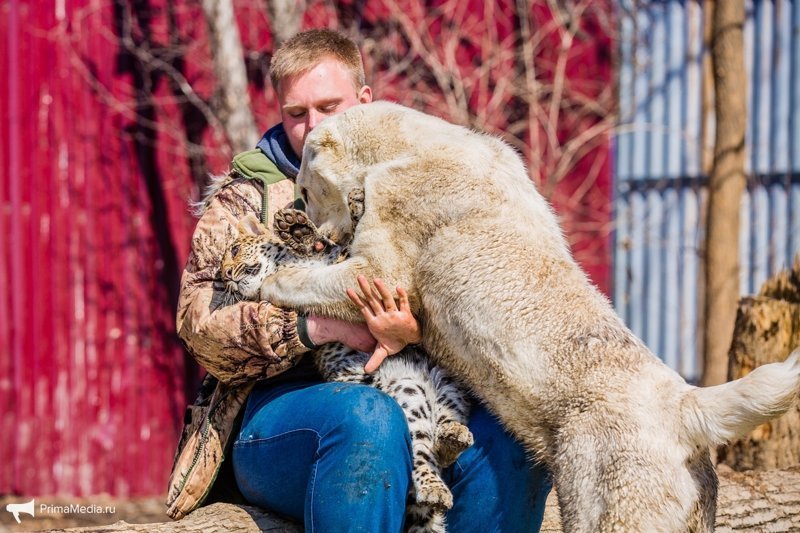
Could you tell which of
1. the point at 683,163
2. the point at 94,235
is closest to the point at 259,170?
the point at 94,235

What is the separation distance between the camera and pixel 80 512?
6.76 m

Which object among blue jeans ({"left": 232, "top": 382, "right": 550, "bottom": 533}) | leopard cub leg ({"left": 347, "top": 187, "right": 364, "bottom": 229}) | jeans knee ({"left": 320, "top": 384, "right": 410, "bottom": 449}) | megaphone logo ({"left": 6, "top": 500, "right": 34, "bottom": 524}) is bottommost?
megaphone logo ({"left": 6, "top": 500, "right": 34, "bottom": 524})

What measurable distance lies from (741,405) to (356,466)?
1.13 meters

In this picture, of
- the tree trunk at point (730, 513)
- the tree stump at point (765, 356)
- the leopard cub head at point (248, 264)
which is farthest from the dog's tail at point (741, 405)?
the tree stump at point (765, 356)

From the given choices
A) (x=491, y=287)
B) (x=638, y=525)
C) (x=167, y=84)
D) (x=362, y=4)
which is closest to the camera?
(x=638, y=525)

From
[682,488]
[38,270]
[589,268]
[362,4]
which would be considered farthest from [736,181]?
[38,270]

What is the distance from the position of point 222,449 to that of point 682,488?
5.18ft

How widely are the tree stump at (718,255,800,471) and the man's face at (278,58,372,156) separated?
7.52ft

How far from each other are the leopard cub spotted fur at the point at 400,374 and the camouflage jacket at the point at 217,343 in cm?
10

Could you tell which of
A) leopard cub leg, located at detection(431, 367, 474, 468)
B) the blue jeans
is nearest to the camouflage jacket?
the blue jeans

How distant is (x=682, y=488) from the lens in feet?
9.11

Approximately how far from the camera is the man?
3043 millimetres

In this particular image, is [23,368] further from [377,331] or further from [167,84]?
[377,331]

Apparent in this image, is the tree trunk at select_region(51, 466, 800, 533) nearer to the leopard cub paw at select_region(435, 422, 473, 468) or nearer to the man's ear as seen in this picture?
the leopard cub paw at select_region(435, 422, 473, 468)
